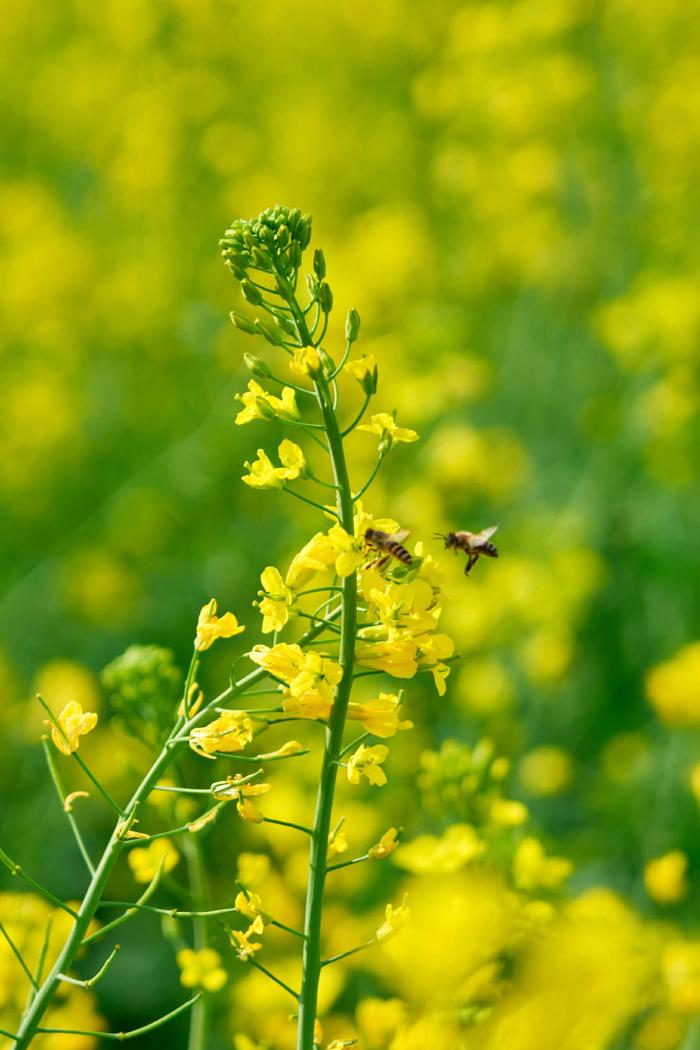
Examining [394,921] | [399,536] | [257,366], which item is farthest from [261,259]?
[394,921]

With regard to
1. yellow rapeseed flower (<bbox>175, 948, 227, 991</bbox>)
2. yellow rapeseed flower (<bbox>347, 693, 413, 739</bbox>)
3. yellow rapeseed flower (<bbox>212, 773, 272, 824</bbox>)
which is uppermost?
yellow rapeseed flower (<bbox>347, 693, 413, 739</bbox>)

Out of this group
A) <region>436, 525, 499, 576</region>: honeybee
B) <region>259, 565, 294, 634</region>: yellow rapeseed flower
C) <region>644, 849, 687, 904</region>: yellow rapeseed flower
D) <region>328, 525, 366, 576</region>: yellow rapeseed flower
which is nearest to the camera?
<region>328, 525, 366, 576</region>: yellow rapeseed flower

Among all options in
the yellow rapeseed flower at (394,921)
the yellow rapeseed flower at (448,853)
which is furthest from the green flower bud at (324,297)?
the yellow rapeseed flower at (448,853)

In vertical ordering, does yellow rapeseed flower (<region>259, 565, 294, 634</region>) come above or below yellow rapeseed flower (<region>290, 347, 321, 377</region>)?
below

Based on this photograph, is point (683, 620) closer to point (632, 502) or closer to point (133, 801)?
point (632, 502)

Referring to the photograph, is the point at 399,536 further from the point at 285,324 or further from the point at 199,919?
the point at 199,919

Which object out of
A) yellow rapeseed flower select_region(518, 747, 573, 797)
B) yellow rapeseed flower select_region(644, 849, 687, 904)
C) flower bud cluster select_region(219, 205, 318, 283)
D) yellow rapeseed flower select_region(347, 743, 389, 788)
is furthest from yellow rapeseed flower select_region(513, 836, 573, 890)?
yellow rapeseed flower select_region(518, 747, 573, 797)

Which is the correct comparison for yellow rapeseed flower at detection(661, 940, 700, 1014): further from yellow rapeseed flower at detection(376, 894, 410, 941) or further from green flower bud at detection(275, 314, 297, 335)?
green flower bud at detection(275, 314, 297, 335)

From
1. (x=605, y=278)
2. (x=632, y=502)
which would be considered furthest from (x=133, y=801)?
(x=605, y=278)

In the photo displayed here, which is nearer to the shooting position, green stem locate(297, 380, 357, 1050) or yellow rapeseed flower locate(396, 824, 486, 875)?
green stem locate(297, 380, 357, 1050)
